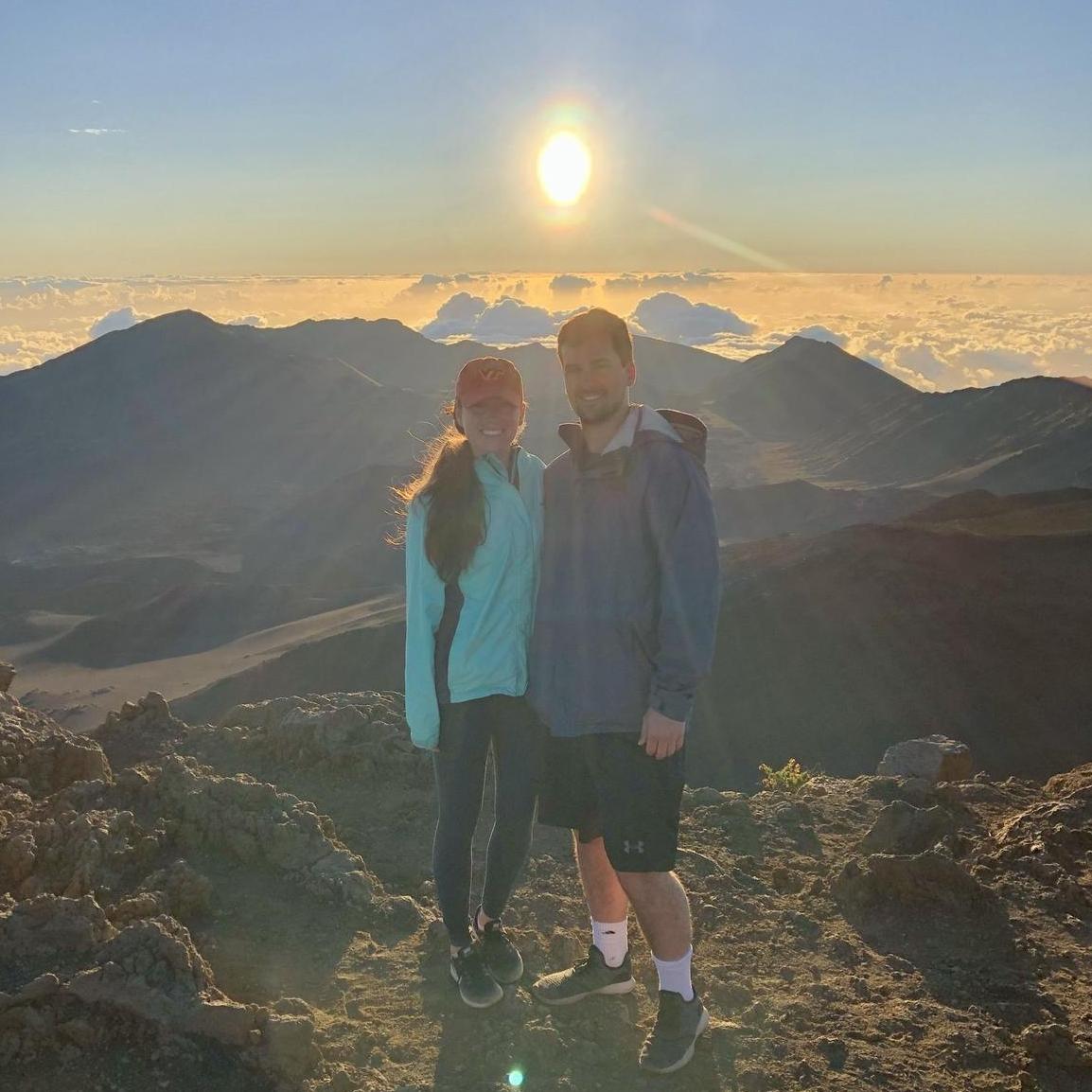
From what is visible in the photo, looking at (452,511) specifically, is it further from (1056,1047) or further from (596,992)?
(1056,1047)

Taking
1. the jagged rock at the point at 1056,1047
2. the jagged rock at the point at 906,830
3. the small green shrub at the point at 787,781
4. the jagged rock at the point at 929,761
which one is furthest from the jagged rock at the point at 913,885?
the jagged rock at the point at 929,761

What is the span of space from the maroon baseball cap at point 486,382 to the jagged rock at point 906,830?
3411 mm

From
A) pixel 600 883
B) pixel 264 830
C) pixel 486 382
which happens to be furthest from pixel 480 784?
pixel 264 830

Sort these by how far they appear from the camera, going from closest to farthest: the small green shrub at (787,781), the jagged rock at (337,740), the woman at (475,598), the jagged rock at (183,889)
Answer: the woman at (475,598), the jagged rock at (183,889), the jagged rock at (337,740), the small green shrub at (787,781)

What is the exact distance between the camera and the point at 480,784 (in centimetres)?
295

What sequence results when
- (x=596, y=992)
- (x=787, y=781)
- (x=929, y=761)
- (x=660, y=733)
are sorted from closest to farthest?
1. (x=660, y=733)
2. (x=596, y=992)
3. (x=787, y=781)
4. (x=929, y=761)

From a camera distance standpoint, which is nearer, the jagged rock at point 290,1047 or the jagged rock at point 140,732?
the jagged rock at point 290,1047

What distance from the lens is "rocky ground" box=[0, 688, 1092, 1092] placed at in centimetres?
275

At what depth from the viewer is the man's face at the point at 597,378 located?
267cm

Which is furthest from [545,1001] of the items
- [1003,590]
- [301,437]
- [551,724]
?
[301,437]

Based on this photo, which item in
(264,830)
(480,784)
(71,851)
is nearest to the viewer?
(480,784)

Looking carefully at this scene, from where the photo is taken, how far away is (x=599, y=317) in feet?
8.83

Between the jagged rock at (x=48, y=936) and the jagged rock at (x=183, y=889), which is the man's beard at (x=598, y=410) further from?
the jagged rock at (x=183, y=889)

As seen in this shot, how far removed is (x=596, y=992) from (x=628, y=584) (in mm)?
1513
